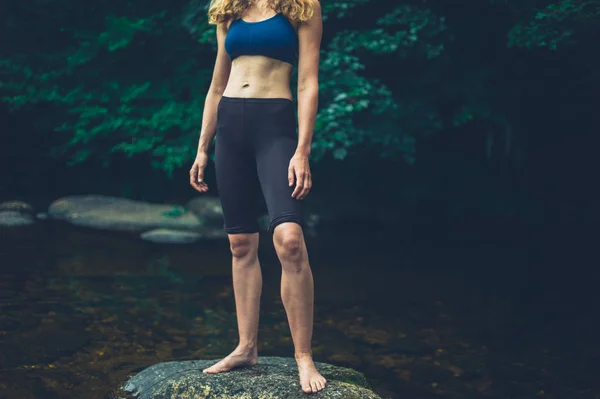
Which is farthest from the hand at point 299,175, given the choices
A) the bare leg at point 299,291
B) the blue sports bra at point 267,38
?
the blue sports bra at point 267,38

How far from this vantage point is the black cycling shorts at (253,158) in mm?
3830

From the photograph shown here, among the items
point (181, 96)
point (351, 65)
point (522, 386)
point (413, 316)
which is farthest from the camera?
point (181, 96)

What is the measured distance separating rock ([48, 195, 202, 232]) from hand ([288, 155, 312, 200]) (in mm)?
8785

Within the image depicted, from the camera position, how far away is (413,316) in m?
7.77

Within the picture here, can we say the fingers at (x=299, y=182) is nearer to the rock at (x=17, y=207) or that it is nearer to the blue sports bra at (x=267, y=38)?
the blue sports bra at (x=267, y=38)

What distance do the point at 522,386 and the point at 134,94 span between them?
8873mm

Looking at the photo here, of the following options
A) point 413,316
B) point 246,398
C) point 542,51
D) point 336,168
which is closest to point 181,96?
point 336,168

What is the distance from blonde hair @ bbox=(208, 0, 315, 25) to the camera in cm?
388

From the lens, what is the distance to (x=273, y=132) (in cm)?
393

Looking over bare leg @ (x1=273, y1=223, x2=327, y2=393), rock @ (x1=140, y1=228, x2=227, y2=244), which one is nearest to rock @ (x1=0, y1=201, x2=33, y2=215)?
rock @ (x1=140, y1=228, x2=227, y2=244)

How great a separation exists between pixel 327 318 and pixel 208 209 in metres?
5.71

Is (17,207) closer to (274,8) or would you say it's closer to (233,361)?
(233,361)

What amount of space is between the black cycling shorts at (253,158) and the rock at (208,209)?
848 cm

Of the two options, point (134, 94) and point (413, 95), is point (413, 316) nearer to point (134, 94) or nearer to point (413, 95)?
point (413, 95)
